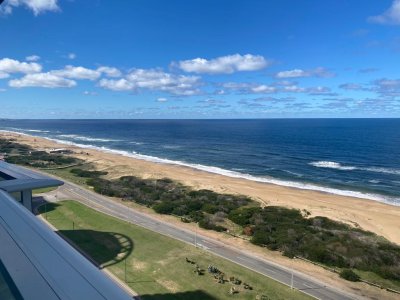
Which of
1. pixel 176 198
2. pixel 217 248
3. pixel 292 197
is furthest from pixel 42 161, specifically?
pixel 217 248

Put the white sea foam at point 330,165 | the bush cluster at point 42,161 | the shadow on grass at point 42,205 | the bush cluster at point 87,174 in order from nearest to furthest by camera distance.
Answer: the shadow on grass at point 42,205
the bush cluster at point 87,174
the bush cluster at point 42,161
the white sea foam at point 330,165

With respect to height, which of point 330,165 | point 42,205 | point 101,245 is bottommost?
point 101,245

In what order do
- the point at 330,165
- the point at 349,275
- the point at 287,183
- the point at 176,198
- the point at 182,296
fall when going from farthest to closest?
the point at 330,165 < the point at 287,183 < the point at 176,198 < the point at 349,275 < the point at 182,296

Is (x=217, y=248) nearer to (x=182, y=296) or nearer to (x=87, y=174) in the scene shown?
(x=182, y=296)

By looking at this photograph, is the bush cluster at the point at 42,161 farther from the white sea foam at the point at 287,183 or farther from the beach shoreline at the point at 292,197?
the white sea foam at the point at 287,183

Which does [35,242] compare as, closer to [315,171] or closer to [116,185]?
[116,185]

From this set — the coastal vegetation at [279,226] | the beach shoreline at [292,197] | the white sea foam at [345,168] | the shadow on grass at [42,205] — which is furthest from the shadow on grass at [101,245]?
the white sea foam at [345,168]
